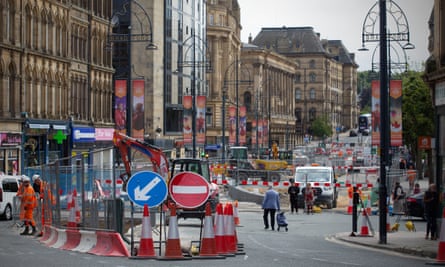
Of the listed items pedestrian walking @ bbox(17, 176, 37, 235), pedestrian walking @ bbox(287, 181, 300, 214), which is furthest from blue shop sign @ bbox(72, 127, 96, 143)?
pedestrian walking @ bbox(17, 176, 37, 235)

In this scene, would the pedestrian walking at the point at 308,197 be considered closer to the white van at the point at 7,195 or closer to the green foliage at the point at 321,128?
the white van at the point at 7,195

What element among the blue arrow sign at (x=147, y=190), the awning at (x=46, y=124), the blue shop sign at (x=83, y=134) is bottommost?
the blue arrow sign at (x=147, y=190)

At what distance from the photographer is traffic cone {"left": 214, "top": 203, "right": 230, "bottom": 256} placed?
20.6 m

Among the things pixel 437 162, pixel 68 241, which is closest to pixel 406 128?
pixel 437 162

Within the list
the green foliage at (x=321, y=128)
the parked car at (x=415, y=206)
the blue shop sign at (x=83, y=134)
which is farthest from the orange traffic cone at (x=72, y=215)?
the green foliage at (x=321, y=128)

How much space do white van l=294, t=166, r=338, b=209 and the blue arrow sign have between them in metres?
28.0

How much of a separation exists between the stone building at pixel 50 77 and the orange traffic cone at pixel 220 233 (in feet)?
102

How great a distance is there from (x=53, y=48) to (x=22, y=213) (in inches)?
1155

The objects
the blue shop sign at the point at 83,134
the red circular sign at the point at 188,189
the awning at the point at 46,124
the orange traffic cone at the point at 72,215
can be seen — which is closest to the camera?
the red circular sign at the point at 188,189

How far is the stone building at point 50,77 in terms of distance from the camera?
169 feet

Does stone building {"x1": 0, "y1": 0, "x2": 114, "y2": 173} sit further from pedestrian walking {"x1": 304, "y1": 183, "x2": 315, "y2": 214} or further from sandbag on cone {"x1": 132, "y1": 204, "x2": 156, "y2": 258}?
sandbag on cone {"x1": 132, "y1": 204, "x2": 156, "y2": 258}

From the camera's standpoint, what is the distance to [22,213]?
96.2ft

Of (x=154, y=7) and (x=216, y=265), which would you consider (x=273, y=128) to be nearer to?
(x=154, y=7)

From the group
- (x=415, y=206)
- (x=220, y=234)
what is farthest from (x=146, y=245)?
(x=415, y=206)
